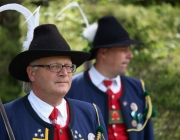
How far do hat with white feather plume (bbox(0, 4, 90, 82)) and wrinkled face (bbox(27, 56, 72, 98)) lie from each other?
53 millimetres

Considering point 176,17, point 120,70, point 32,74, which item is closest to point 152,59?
point 176,17

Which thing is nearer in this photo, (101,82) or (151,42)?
(101,82)

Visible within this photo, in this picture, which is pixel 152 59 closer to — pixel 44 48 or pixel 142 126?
pixel 142 126

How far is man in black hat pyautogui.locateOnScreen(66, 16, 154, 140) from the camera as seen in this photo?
6.00m

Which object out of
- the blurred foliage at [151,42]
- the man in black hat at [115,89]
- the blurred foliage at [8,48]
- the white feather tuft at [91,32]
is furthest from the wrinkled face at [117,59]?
the blurred foliage at [151,42]

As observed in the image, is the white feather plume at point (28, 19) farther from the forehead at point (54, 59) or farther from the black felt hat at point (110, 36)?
the black felt hat at point (110, 36)

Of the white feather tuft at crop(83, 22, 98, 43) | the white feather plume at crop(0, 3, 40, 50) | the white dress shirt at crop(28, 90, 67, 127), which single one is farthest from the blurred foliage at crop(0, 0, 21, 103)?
the white dress shirt at crop(28, 90, 67, 127)

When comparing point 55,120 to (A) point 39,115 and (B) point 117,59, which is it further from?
(B) point 117,59

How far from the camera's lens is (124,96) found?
20.1 ft

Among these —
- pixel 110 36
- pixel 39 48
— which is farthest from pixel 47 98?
pixel 110 36

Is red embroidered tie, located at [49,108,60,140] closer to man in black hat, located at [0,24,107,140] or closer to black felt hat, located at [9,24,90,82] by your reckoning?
man in black hat, located at [0,24,107,140]

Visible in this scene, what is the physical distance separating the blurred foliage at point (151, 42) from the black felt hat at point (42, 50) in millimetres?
2906

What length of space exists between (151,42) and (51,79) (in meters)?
3.97

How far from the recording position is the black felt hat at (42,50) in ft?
14.5
